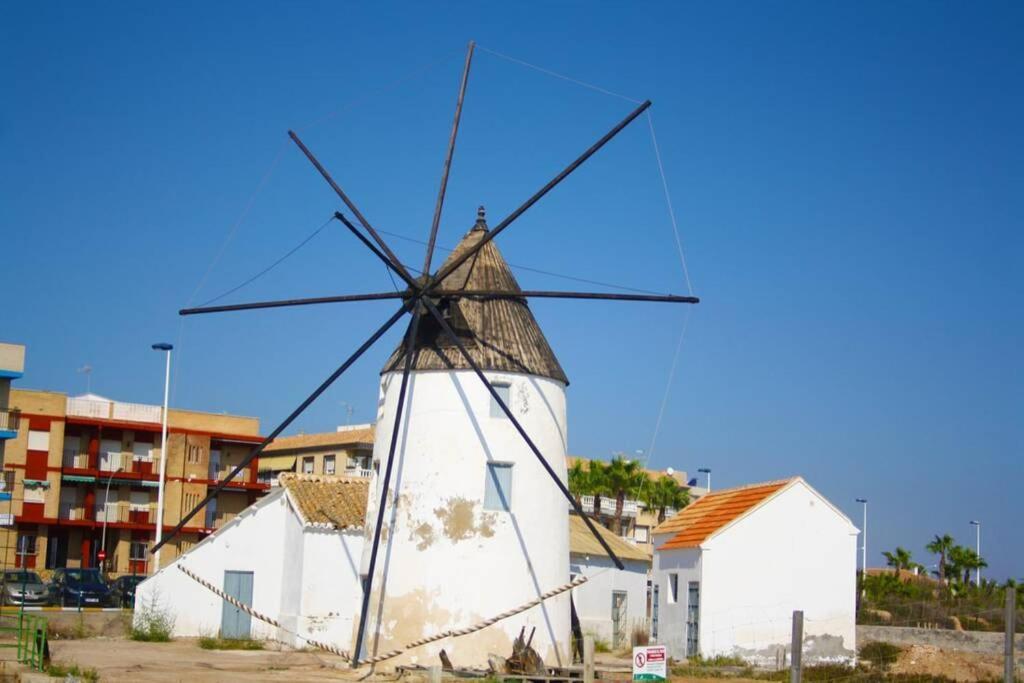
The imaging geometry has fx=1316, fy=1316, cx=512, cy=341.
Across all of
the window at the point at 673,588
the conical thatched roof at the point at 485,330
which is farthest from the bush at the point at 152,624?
the window at the point at 673,588

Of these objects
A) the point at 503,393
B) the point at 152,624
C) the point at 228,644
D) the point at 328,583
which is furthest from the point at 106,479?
the point at 503,393

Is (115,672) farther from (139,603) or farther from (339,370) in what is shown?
(139,603)

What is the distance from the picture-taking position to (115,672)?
71.9 feet

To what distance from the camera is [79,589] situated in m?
39.9

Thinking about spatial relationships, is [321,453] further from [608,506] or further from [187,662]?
[187,662]

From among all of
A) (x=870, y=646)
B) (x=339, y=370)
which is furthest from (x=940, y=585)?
(x=339, y=370)

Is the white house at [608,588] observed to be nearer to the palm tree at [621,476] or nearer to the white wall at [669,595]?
the white wall at [669,595]

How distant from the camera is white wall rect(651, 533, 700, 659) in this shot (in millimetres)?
28688

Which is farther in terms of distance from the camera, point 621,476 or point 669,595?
point 621,476

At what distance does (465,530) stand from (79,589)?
64.6 feet

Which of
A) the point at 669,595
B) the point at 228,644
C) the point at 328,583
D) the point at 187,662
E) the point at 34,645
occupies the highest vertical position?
the point at 669,595

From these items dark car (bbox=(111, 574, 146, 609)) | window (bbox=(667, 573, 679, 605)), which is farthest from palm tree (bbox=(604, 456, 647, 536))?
window (bbox=(667, 573, 679, 605))

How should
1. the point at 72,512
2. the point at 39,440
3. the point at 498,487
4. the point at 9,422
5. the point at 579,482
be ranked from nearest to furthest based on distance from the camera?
the point at 498,487
the point at 9,422
the point at 39,440
the point at 72,512
the point at 579,482

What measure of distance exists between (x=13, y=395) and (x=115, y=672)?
114ft
